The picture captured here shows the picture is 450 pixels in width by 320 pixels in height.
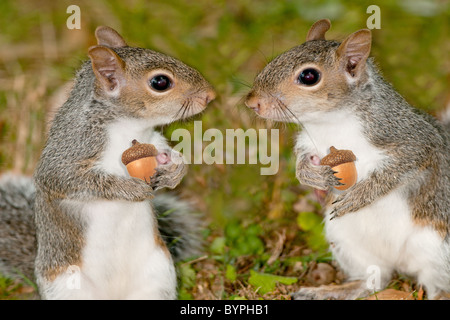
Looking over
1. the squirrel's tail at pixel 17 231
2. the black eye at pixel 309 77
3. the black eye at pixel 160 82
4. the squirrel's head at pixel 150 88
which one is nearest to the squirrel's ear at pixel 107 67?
the squirrel's head at pixel 150 88

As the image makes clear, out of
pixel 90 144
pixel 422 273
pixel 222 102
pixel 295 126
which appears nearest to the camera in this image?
pixel 90 144

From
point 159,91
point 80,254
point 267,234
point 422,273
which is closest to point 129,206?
point 80,254

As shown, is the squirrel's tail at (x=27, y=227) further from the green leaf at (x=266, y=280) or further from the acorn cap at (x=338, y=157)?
the acorn cap at (x=338, y=157)

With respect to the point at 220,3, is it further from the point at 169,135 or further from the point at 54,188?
the point at 54,188

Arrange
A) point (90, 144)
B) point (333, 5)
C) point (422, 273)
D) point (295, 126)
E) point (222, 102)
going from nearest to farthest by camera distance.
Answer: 1. point (90, 144)
2. point (422, 273)
3. point (295, 126)
4. point (222, 102)
5. point (333, 5)

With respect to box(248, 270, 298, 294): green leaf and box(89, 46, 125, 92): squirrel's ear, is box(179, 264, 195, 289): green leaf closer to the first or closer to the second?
box(248, 270, 298, 294): green leaf

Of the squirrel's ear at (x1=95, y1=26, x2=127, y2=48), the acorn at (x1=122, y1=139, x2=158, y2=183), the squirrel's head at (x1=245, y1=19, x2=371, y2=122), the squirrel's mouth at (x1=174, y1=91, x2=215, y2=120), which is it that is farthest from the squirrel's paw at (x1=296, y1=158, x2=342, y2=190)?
the squirrel's ear at (x1=95, y1=26, x2=127, y2=48)

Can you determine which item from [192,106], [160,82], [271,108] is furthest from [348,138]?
[160,82]
